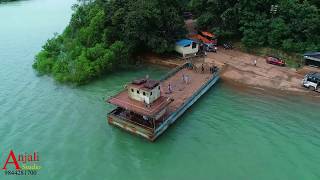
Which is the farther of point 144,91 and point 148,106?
point 148,106

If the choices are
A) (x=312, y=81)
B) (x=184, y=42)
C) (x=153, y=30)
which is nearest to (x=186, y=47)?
(x=184, y=42)

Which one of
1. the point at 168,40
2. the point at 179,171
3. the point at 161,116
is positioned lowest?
the point at 179,171

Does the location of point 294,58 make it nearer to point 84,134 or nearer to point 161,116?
point 161,116

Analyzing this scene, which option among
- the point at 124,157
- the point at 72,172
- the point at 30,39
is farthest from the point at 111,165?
the point at 30,39

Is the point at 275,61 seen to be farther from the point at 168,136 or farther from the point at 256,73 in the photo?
the point at 168,136

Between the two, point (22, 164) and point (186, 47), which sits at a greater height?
point (186, 47)

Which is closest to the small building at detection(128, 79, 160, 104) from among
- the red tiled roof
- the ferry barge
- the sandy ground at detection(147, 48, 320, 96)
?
Result: the ferry barge

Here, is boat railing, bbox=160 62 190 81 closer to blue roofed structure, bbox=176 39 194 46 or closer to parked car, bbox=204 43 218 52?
blue roofed structure, bbox=176 39 194 46
